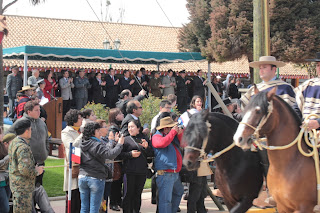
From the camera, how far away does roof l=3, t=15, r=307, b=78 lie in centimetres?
3594

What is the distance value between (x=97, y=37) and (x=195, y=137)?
3388 cm

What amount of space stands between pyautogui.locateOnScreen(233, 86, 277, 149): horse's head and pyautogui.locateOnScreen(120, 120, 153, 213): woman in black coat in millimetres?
3146

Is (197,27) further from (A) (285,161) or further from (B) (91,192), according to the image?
(A) (285,161)

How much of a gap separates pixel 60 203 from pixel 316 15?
1620cm

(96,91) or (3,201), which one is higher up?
(96,91)

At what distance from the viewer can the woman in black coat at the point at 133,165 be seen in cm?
834

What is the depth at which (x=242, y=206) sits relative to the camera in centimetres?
657

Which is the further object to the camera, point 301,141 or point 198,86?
point 198,86

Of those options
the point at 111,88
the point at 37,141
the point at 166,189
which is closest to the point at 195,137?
the point at 166,189

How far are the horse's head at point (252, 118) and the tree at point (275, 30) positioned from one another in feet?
51.5

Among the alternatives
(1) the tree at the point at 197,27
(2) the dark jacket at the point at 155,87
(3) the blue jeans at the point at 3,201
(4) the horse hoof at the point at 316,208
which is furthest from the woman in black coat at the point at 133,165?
(1) the tree at the point at 197,27

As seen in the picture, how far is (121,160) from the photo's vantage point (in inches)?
352

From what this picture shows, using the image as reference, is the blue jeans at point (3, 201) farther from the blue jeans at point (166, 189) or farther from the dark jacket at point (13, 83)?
the dark jacket at point (13, 83)

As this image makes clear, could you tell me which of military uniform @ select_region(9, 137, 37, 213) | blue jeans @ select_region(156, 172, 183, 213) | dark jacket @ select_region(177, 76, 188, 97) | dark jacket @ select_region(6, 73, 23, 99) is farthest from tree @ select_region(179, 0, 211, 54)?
military uniform @ select_region(9, 137, 37, 213)
